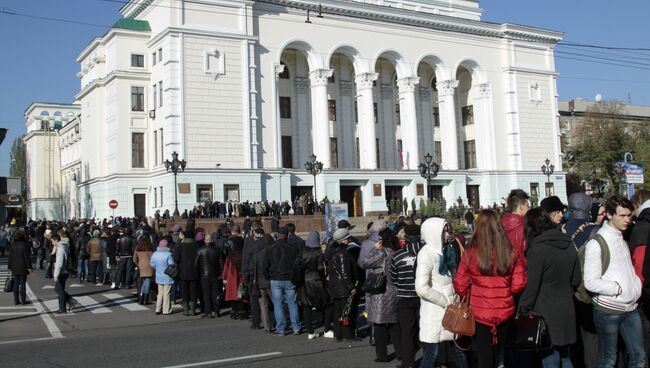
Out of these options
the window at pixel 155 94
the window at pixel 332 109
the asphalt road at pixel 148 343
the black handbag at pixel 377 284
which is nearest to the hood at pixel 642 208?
the black handbag at pixel 377 284

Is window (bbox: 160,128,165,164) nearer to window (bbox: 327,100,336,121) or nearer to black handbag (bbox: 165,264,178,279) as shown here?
window (bbox: 327,100,336,121)

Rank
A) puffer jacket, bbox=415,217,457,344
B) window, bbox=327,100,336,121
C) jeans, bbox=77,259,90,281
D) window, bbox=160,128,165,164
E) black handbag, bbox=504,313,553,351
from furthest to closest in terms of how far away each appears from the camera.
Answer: window, bbox=327,100,336,121
window, bbox=160,128,165,164
jeans, bbox=77,259,90,281
puffer jacket, bbox=415,217,457,344
black handbag, bbox=504,313,553,351

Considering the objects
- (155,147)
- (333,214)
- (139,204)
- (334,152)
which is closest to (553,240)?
(333,214)

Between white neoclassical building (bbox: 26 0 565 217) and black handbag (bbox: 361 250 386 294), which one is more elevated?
white neoclassical building (bbox: 26 0 565 217)

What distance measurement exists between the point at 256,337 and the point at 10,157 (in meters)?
93.2

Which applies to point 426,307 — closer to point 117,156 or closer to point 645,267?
point 645,267

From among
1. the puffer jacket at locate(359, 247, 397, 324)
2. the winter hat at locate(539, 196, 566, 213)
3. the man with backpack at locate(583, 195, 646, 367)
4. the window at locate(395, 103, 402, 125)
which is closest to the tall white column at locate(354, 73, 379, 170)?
the window at locate(395, 103, 402, 125)

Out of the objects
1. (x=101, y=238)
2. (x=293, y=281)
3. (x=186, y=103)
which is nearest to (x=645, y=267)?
(x=293, y=281)

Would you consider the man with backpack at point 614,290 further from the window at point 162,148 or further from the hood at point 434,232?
the window at point 162,148

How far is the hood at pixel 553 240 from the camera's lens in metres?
5.88

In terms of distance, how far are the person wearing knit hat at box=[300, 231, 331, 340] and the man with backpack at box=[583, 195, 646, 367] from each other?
5074mm

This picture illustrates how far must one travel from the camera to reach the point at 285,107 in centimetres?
4731

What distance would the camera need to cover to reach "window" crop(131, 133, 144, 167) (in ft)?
141

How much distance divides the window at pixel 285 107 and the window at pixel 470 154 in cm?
1599
